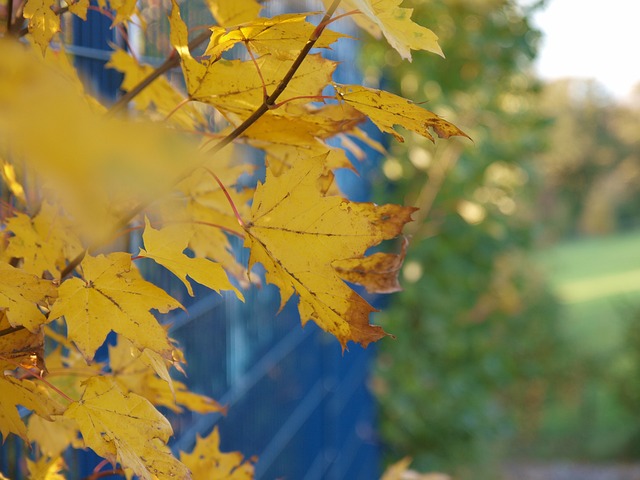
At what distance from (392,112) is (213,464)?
0.32 meters

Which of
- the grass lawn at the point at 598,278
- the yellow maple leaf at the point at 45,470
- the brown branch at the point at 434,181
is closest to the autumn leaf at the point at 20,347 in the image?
the yellow maple leaf at the point at 45,470

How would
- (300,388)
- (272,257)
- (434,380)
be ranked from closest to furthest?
(272,257) < (300,388) < (434,380)

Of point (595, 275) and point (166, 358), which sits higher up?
point (166, 358)

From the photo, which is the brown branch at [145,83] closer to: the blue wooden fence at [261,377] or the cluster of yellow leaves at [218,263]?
the cluster of yellow leaves at [218,263]

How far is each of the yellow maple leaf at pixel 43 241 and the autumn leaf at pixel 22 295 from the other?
97mm

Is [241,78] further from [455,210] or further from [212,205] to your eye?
[455,210]

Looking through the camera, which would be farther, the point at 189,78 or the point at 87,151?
the point at 189,78

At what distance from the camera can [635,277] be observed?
1798 centimetres

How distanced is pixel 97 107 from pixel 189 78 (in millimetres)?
77

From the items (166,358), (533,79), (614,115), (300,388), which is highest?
(166,358)

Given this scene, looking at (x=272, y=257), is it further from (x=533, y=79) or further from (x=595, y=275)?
(x=595, y=275)

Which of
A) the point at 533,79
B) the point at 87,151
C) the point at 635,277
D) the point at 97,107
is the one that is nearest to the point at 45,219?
the point at 97,107

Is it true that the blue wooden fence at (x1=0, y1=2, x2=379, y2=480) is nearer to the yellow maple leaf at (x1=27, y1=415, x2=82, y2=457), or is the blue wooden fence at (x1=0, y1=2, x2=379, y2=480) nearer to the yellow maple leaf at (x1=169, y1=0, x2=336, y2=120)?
the yellow maple leaf at (x1=27, y1=415, x2=82, y2=457)

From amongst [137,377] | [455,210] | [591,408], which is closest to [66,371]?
[137,377]
